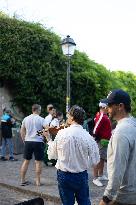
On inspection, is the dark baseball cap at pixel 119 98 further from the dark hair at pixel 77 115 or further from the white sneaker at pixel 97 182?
the white sneaker at pixel 97 182

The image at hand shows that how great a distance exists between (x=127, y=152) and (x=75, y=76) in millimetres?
16796

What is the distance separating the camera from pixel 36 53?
64.0ft

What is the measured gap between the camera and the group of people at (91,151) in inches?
148

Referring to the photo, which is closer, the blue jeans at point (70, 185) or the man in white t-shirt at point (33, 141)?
the blue jeans at point (70, 185)

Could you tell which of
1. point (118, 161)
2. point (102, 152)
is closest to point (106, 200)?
point (118, 161)

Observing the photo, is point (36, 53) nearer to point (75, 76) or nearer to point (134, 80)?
point (75, 76)

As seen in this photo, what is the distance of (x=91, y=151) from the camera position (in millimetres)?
6395

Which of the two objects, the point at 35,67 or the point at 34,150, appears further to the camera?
the point at 35,67

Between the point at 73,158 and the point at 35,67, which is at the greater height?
the point at 35,67

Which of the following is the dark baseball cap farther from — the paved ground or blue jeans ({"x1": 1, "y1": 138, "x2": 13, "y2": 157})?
blue jeans ({"x1": 1, "y1": 138, "x2": 13, "y2": 157})

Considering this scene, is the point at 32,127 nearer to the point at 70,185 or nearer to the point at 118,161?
the point at 70,185

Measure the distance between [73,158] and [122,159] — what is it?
255 cm

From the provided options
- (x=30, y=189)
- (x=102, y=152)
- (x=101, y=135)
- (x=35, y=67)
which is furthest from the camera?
(x=35, y=67)

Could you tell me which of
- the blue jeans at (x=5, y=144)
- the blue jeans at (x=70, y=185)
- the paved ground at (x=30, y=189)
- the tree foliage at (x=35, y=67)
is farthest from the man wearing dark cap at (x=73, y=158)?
the tree foliage at (x=35, y=67)
